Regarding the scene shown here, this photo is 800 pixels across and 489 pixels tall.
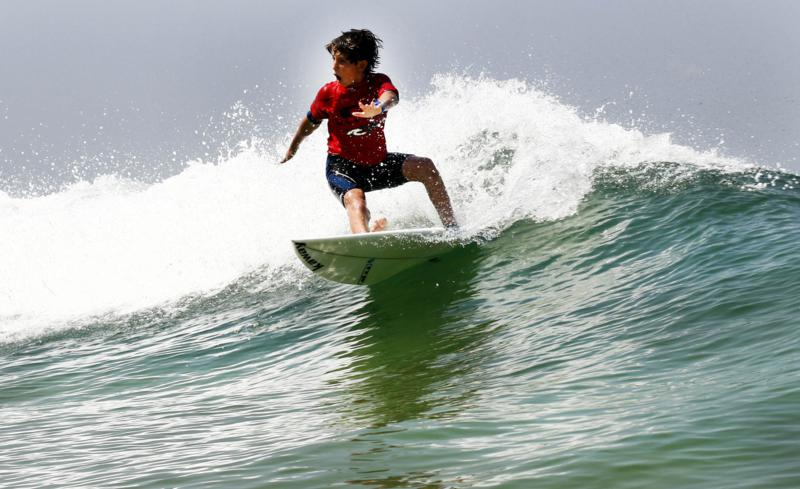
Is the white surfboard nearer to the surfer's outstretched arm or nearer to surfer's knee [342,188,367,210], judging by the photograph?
surfer's knee [342,188,367,210]

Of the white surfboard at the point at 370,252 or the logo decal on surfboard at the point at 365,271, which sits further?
the logo decal on surfboard at the point at 365,271

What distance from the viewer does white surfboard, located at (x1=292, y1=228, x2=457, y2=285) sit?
7289 mm

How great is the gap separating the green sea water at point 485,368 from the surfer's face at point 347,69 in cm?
217

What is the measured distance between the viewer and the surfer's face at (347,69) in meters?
7.25

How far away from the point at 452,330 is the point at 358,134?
7.30ft

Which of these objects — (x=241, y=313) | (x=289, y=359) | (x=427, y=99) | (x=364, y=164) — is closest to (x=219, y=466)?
(x=289, y=359)

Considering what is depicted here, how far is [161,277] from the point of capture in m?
11.6

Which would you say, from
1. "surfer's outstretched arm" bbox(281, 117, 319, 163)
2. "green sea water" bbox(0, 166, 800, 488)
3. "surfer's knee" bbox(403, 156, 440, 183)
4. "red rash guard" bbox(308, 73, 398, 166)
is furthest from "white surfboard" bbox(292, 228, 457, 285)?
"surfer's outstretched arm" bbox(281, 117, 319, 163)

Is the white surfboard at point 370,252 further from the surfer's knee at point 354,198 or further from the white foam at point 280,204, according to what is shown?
the white foam at point 280,204

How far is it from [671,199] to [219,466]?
662cm

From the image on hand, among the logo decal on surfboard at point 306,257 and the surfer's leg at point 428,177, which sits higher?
the surfer's leg at point 428,177

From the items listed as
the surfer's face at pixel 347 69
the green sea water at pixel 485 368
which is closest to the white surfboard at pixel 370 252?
the green sea water at pixel 485 368

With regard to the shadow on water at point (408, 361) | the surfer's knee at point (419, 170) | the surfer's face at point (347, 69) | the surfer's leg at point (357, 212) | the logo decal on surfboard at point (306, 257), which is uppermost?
the surfer's face at point (347, 69)

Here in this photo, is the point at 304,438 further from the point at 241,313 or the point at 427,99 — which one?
the point at 427,99
